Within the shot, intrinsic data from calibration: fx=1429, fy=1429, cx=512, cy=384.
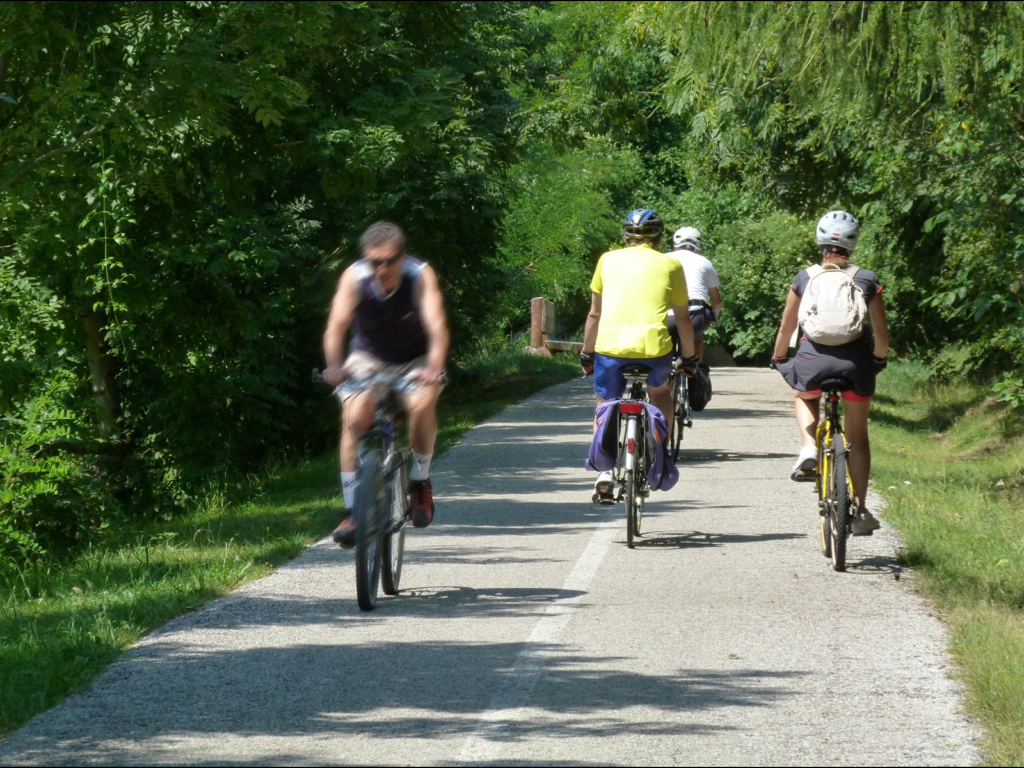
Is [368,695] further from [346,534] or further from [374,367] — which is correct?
[374,367]

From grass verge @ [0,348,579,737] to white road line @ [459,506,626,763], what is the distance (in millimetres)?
1867

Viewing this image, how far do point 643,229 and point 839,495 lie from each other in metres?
2.43

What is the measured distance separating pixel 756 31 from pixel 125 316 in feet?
38.0

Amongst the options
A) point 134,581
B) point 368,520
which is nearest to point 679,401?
point 134,581

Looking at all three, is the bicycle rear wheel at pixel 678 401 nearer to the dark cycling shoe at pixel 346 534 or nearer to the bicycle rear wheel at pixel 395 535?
the bicycle rear wheel at pixel 395 535

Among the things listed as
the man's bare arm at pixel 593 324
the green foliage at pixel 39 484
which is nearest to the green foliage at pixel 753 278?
the green foliage at pixel 39 484

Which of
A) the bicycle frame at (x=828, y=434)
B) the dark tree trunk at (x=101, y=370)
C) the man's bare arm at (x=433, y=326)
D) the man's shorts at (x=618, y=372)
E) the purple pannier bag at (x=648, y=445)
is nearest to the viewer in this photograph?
the man's bare arm at (x=433, y=326)

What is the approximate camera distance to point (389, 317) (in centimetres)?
762

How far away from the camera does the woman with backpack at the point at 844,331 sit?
331 inches

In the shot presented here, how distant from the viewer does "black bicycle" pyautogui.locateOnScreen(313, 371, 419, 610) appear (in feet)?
24.0

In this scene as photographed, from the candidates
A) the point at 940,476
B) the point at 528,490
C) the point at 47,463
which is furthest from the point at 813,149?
the point at 47,463

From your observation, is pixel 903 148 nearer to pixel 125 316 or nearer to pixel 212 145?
pixel 212 145

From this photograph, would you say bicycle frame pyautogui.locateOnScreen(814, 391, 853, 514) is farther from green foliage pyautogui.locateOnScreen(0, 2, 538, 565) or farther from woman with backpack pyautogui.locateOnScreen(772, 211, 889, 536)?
green foliage pyautogui.locateOnScreen(0, 2, 538, 565)

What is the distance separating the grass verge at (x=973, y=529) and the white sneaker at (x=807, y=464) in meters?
0.81
